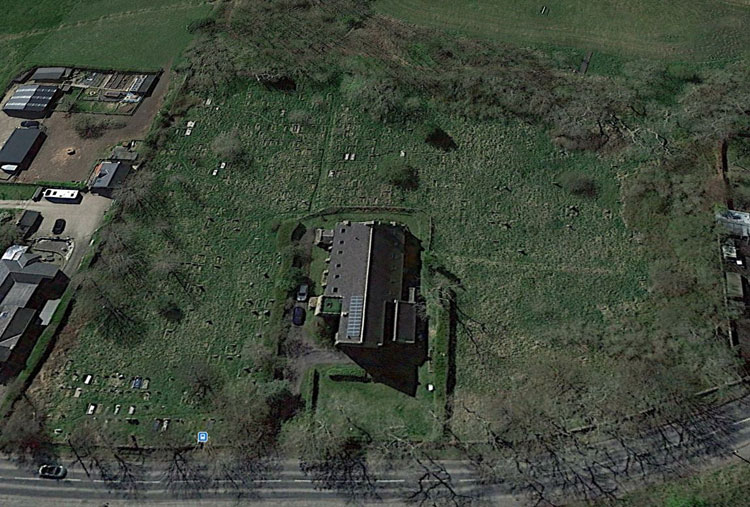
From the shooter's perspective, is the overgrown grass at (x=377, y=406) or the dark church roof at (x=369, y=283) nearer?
the overgrown grass at (x=377, y=406)

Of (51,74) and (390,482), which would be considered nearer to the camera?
(390,482)

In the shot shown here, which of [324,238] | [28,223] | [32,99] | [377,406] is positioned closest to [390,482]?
[377,406]

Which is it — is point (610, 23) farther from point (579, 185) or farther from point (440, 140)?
point (440, 140)

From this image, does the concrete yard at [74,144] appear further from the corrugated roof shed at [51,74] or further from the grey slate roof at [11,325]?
the grey slate roof at [11,325]

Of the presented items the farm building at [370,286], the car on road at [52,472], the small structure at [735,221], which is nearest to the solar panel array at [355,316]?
the farm building at [370,286]

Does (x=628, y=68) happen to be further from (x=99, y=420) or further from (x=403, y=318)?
(x=99, y=420)

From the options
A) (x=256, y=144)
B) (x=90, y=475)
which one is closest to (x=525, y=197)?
(x=256, y=144)
